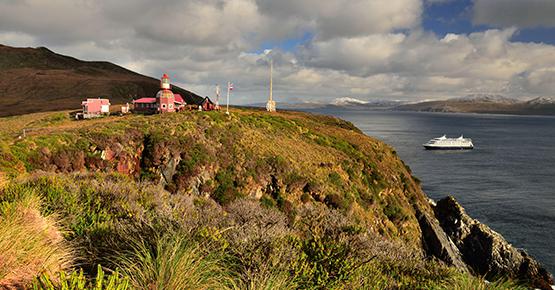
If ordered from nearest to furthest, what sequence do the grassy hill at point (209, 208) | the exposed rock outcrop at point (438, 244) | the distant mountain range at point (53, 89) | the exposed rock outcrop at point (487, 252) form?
the grassy hill at point (209, 208), the exposed rock outcrop at point (487, 252), the exposed rock outcrop at point (438, 244), the distant mountain range at point (53, 89)

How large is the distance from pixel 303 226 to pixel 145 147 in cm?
1959

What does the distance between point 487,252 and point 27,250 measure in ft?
130

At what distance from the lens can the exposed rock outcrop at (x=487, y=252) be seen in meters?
31.5

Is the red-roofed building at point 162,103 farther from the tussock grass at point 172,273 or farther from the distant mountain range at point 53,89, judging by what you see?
the tussock grass at point 172,273

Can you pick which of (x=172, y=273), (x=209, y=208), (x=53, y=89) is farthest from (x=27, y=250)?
(x=53, y=89)

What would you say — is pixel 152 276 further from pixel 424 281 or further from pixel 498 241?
pixel 498 241

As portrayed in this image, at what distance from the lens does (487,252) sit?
33875mm

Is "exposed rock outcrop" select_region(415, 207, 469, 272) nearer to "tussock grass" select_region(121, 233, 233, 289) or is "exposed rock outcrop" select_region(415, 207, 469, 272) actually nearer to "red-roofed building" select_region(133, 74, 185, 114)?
"tussock grass" select_region(121, 233, 233, 289)

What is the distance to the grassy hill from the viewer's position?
6.24 m

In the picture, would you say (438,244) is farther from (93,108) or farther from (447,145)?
(447,145)

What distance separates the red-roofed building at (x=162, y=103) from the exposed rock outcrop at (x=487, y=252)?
125 ft

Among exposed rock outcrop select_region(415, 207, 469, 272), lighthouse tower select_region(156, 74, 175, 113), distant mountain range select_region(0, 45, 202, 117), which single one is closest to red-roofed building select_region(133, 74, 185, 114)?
lighthouse tower select_region(156, 74, 175, 113)

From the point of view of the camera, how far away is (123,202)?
1174 cm

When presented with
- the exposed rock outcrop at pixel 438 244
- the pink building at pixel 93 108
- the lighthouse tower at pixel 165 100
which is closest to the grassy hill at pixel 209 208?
the exposed rock outcrop at pixel 438 244
